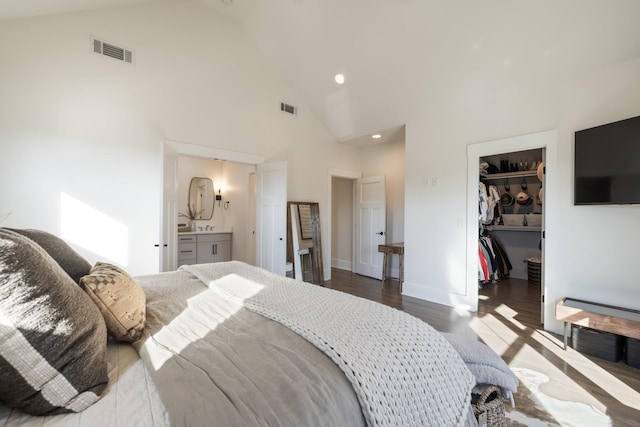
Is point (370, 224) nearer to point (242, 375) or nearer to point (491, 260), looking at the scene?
point (491, 260)

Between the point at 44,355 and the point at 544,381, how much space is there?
2904 millimetres

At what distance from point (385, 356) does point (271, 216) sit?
3571 mm

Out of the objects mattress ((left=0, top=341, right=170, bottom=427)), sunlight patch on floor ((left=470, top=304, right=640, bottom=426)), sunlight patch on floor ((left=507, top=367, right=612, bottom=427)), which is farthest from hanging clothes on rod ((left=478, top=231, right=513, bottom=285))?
mattress ((left=0, top=341, right=170, bottom=427))

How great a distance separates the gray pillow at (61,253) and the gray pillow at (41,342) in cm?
46

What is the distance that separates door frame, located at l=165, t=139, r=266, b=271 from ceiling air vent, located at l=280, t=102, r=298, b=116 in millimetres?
977

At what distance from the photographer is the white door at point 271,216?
4.20 meters

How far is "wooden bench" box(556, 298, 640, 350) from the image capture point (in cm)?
227

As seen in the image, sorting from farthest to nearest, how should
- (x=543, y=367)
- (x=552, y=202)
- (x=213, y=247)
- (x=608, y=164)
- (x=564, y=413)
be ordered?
(x=213, y=247), (x=552, y=202), (x=608, y=164), (x=543, y=367), (x=564, y=413)

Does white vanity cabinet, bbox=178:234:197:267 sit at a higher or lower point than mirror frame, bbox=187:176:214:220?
lower

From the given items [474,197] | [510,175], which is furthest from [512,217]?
[474,197]

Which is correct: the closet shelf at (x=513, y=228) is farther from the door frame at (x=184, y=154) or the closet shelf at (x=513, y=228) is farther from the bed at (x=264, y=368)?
the bed at (x=264, y=368)

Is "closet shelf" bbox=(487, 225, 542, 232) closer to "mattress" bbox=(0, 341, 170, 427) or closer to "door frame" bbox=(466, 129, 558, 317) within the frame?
"door frame" bbox=(466, 129, 558, 317)

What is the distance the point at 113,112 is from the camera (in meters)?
3.10

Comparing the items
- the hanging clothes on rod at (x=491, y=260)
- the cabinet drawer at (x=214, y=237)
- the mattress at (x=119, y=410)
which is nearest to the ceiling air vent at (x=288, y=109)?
the cabinet drawer at (x=214, y=237)
